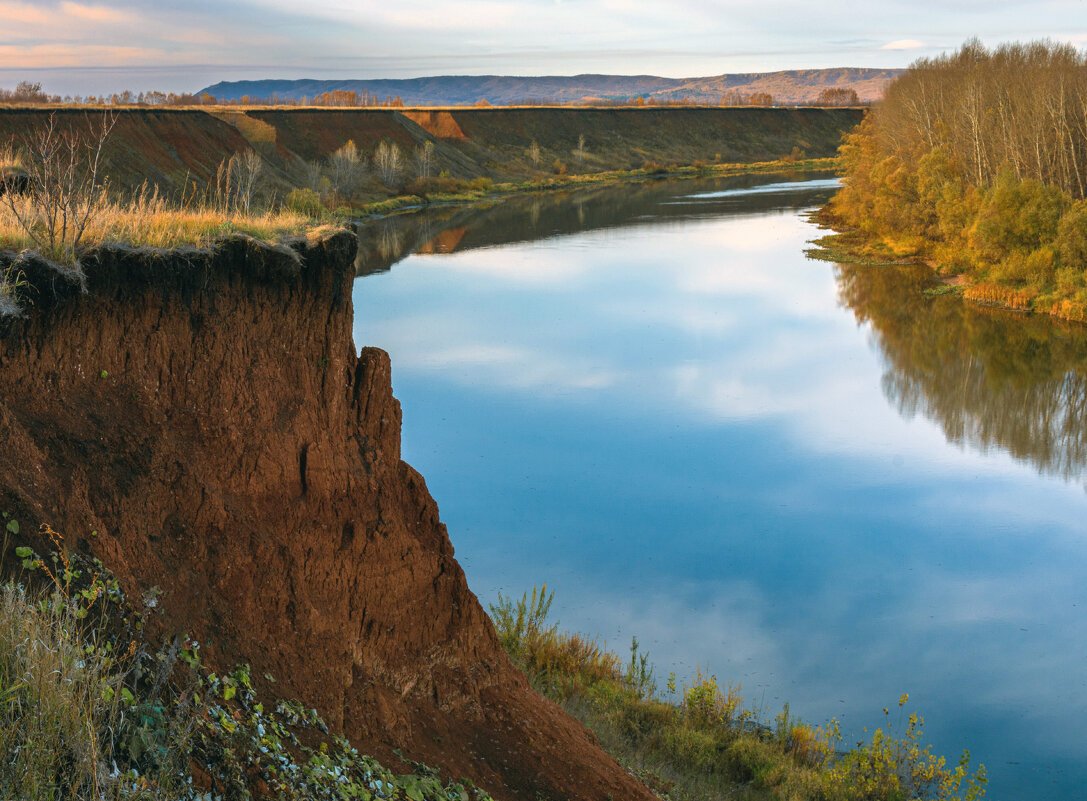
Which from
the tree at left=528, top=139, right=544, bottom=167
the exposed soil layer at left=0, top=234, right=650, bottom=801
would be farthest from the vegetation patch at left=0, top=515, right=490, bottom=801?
the tree at left=528, top=139, right=544, bottom=167

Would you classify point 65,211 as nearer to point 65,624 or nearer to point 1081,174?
point 65,624

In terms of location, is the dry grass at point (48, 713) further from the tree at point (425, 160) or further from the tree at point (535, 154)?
the tree at point (535, 154)

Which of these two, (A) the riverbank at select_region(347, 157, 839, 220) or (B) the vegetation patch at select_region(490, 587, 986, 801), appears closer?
(B) the vegetation patch at select_region(490, 587, 986, 801)

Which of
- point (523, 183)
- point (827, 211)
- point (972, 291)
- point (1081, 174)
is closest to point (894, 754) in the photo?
point (972, 291)

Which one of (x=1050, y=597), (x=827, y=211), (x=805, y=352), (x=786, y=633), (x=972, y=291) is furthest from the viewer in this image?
(x=827, y=211)

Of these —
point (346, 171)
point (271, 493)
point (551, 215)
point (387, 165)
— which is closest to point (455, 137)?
point (387, 165)

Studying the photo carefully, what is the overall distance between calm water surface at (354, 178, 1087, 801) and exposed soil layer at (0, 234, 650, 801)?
5675 millimetres

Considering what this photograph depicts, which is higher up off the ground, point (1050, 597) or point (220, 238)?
point (220, 238)

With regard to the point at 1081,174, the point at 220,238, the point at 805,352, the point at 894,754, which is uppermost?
the point at 1081,174

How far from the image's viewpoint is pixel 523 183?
261 ft

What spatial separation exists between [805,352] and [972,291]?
10158 millimetres

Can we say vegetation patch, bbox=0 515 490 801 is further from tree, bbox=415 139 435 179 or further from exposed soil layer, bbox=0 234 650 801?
tree, bbox=415 139 435 179

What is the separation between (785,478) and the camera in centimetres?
2019

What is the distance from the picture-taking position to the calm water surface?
13.5 m
